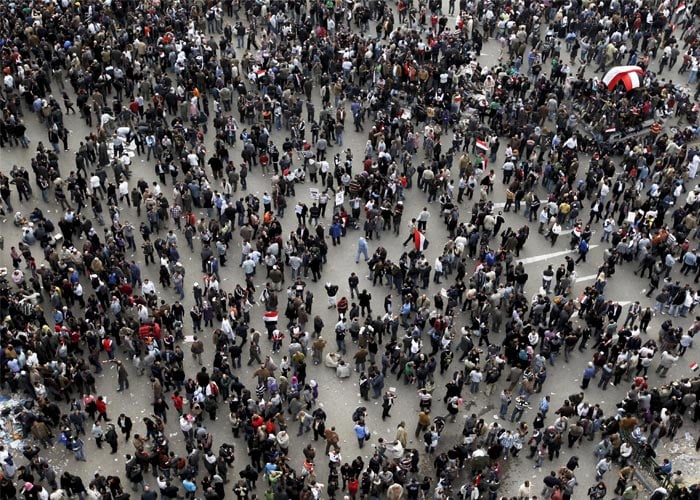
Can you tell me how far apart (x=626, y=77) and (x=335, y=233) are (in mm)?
15091

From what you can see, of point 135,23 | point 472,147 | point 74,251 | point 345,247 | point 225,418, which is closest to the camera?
point 225,418

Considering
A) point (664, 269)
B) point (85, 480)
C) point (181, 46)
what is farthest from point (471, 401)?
point (181, 46)

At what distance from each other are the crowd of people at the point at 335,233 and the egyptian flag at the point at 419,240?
147mm

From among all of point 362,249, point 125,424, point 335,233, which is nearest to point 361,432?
point 125,424

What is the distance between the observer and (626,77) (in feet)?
126

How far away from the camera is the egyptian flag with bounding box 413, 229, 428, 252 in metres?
31.7

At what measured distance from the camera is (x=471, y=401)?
1101 inches

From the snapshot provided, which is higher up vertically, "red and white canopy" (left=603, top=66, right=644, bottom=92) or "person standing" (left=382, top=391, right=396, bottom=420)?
"red and white canopy" (left=603, top=66, right=644, bottom=92)

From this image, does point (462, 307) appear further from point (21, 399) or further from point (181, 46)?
point (181, 46)

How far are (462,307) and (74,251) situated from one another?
13091 mm

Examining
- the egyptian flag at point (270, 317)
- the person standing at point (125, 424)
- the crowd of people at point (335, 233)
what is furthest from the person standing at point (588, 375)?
the person standing at point (125, 424)

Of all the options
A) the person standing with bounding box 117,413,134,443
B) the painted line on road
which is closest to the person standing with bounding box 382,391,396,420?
the person standing with bounding box 117,413,134,443

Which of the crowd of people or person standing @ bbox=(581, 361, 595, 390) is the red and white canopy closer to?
the crowd of people

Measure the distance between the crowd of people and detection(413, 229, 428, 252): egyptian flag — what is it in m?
0.15
